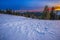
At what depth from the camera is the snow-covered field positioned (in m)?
1.13

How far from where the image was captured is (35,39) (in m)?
1.14

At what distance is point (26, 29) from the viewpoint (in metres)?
1.17

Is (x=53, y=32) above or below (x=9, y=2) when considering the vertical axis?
below

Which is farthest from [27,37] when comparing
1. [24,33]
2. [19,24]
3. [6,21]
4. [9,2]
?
[9,2]

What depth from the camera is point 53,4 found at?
1.22m

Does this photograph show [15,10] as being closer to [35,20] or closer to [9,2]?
[9,2]

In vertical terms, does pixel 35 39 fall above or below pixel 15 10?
below

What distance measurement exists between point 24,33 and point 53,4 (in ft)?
1.50

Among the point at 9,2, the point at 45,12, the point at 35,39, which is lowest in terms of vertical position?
the point at 35,39

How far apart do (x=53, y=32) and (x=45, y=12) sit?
0.78 ft

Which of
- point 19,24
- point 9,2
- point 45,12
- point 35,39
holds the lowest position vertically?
point 35,39

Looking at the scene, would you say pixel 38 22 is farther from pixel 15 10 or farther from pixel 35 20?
pixel 15 10

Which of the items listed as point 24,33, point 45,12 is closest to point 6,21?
point 24,33

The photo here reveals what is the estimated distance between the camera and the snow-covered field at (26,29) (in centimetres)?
113
